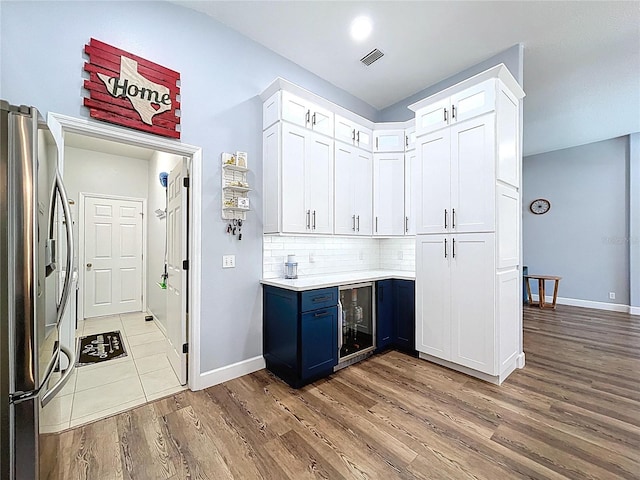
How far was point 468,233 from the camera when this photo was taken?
271cm

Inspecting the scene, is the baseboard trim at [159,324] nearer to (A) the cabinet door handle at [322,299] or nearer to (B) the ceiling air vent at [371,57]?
(A) the cabinet door handle at [322,299]

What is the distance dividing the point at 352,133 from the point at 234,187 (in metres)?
1.62

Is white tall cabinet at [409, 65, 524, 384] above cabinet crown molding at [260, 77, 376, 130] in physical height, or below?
below

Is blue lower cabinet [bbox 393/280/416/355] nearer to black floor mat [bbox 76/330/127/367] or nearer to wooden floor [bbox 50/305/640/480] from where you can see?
wooden floor [bbox 50/305/640/480]

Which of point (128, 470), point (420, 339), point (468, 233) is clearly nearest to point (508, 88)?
point (468, 233)

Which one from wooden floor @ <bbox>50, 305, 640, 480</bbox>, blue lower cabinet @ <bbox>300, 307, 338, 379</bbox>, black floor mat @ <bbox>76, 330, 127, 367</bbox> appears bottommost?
black floor mat @ <bbox>76, 330, 127, 367</bbox>

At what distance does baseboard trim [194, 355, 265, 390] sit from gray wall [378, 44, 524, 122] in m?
3.64

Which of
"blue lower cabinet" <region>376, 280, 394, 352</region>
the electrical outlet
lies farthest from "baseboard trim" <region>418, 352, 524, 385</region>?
the electrical outlet

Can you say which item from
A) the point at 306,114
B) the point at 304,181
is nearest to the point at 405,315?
the point at 304,181

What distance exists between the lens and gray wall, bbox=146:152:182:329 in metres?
4.25

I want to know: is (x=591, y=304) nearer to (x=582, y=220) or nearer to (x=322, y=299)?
(x=582, y=220)

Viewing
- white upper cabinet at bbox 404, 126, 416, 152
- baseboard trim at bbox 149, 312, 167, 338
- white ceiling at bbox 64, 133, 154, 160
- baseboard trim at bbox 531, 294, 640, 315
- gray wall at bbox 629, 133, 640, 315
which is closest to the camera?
white upper cabinet at bbox 404, 126, 416, 152

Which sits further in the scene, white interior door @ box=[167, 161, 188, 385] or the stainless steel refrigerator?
white interior door @ box=[167, 161, 188, 385]

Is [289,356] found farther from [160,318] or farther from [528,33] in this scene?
[528,33]
